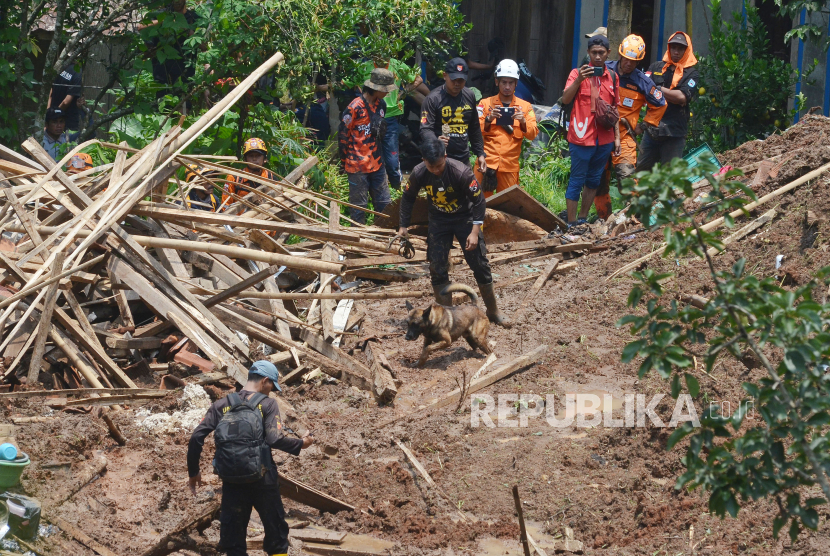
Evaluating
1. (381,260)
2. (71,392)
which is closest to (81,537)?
(71,392)

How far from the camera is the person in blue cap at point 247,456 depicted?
16.3ft

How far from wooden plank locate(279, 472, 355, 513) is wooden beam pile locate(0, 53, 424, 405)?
1370 millimetres

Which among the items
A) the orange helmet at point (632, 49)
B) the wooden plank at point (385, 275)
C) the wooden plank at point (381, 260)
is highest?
the orange helmet at point (632, 49)

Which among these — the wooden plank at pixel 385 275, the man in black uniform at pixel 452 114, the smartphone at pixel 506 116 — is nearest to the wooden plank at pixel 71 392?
the wooden plank at pixel 385 275

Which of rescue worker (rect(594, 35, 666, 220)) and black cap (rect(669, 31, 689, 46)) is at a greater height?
black cap (rect(669, 31, 689, 46))

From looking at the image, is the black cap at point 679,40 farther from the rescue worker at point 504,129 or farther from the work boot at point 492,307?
the work boot at point 492,307

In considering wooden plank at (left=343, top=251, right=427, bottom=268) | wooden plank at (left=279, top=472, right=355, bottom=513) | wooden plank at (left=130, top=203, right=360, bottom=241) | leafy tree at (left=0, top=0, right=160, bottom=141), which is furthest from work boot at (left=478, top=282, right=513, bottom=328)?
leafy tree at (left=0, top=0, right=160, bottom=141)

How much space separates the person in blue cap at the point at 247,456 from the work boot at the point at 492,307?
13.0ft

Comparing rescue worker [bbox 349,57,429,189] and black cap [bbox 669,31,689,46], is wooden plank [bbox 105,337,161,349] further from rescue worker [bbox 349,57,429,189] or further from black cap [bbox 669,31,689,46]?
black cap [bbox 669,31,689,46]

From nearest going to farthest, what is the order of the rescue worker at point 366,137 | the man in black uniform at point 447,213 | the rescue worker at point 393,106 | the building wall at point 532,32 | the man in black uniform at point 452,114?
1. the man in black uniform at point 447,213
2. the man in black uniform at point 452,114
3. the rescue worker at point 366,137
4. the rescue worker at point 393,106
5. the building wall at point 532,32

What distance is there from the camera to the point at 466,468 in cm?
652

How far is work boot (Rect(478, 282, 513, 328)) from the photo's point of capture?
8945 millimetres

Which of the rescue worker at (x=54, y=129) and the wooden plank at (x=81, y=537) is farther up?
the rescue worker at (x=54, y=129)

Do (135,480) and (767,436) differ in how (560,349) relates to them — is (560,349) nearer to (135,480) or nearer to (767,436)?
(135,480)
